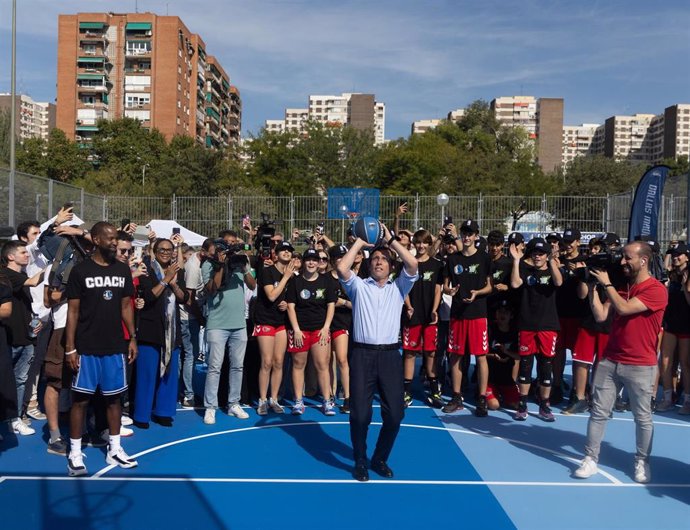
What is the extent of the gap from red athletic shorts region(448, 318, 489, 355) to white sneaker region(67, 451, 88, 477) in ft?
14.4

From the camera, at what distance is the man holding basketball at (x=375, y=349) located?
5773 mm

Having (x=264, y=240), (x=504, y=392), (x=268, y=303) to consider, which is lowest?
(x=504, y=392)

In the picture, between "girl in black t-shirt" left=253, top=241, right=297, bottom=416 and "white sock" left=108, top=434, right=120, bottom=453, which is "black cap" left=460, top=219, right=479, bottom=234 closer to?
"girl in black t-shirt" left=253, top=241, right=297, bottom=416

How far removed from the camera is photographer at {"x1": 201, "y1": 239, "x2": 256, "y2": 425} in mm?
7652

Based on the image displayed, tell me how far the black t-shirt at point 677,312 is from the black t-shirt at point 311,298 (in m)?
4.31

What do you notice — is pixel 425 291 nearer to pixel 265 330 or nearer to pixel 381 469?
pixel 265 330

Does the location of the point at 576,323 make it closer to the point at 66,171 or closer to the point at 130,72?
the point at 66,171

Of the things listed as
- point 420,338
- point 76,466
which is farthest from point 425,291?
point 76,466

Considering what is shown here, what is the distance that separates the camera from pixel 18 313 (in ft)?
22.3

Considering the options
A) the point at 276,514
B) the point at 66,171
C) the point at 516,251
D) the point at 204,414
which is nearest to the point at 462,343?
the point at 516,251

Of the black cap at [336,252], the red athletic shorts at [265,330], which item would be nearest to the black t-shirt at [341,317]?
the black cap at [336,252]

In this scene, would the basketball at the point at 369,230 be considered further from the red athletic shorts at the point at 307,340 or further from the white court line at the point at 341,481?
the red athletic shorts at the point at 307,340

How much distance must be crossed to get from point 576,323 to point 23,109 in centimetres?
17937

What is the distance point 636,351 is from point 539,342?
222cm
